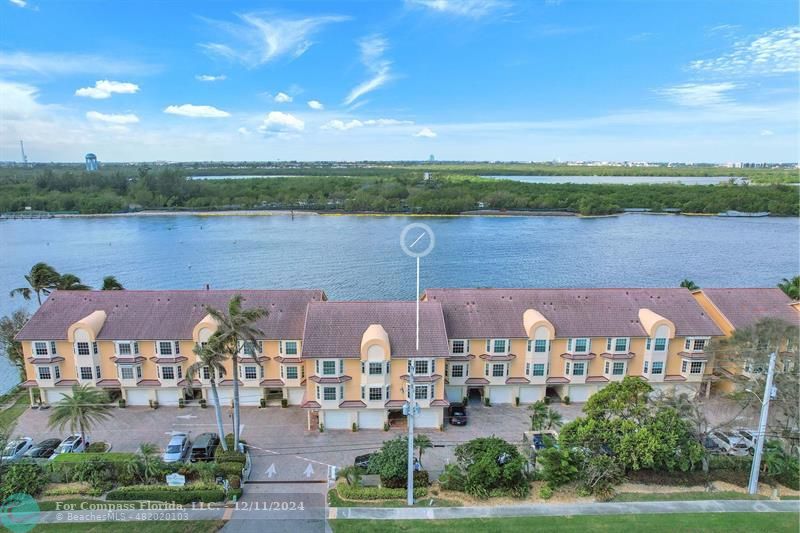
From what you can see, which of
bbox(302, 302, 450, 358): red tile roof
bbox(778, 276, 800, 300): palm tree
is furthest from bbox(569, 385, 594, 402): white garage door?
bbox(778, 276, 800, 300): palm tree

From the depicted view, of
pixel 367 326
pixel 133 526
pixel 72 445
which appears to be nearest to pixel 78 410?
pixel 72 445

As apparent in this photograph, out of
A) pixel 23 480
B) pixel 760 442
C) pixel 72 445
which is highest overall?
pixel 760 442

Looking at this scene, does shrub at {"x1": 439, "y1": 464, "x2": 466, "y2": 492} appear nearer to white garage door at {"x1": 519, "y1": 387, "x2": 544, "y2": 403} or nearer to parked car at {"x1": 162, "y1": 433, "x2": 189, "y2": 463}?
white garage door at {"x1": 519, "y1": 387, "x2": 544, "y2": 403}

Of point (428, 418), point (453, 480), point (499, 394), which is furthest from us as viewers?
point (499, 394)

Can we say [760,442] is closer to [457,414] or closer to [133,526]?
[457,414]

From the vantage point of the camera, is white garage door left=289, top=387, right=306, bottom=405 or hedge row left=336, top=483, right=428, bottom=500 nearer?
hedge row left=336, top=483, right=428, bottom=500

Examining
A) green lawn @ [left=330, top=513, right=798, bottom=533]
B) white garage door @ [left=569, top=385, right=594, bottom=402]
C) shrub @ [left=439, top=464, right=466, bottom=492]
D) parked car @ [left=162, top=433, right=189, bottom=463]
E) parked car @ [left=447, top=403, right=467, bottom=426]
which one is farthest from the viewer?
white garage door @ [left=569, top=385, right=594, bottom=402]

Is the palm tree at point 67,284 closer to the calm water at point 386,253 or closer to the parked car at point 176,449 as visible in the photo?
the calm water at point 386,253

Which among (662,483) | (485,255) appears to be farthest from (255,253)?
(662,483)

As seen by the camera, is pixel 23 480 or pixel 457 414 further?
pixel 457 414
